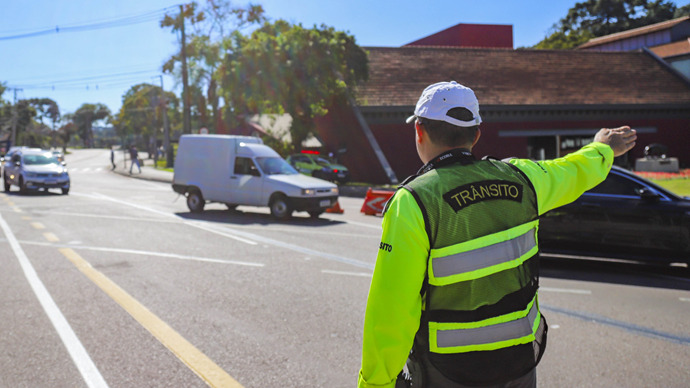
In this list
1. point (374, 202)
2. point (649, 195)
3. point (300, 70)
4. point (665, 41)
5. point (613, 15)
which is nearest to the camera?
point (649, 195)

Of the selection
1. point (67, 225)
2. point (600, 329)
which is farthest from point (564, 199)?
point (67, 225)

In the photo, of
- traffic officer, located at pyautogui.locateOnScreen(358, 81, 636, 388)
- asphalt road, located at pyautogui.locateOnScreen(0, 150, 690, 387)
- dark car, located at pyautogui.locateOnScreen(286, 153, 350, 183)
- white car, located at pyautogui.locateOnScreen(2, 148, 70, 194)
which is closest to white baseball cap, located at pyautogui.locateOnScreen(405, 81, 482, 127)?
traffic officer, located at pyautogui.locateOnScreen(358, 81, 636, 388)

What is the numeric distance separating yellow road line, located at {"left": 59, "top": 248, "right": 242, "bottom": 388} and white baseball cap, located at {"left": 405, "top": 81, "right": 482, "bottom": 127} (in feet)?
10.1

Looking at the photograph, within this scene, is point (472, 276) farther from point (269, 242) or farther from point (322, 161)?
point (322, 161)

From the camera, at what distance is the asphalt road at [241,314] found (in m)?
4.79

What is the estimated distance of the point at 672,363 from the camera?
4.90 meters

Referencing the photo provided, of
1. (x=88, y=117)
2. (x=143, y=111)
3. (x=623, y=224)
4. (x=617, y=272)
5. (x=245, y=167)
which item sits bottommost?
(x=617, y=272)

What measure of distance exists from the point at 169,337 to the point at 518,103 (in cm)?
3095

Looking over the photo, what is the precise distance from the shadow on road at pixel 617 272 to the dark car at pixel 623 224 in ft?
0.90

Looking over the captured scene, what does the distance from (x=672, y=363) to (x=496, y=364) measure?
3.58 m

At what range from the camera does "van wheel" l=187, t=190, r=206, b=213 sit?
55.6 feet

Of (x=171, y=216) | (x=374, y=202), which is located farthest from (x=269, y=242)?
(x=374, y=202)

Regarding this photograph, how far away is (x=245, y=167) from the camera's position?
16312 millimetres

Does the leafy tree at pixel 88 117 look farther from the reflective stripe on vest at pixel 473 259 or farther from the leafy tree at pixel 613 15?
the reflective stripe on vest at pixel 473 259
